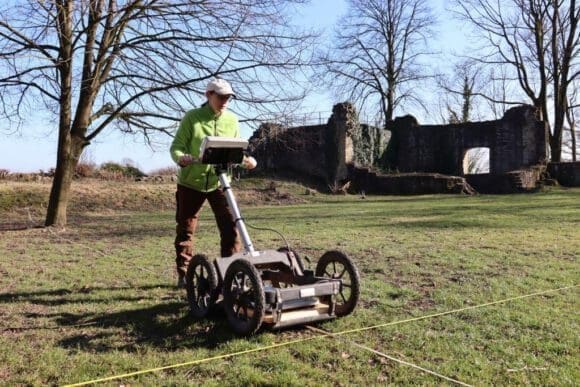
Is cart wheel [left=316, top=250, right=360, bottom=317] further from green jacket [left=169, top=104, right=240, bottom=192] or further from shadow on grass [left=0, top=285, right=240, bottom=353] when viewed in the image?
green jacket [left=169, top=104, right=240, bottom=192]

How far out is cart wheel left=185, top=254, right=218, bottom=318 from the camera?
4.07 m

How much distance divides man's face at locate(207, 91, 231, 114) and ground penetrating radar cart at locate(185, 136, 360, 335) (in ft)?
1.68

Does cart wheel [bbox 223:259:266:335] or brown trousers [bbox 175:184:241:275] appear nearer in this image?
cart wheel [bbox 223:259:266:335]

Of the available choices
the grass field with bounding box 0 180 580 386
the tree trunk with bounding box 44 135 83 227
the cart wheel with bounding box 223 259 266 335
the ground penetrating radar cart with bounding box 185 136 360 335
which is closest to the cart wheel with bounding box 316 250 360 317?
the ground penetrating radar cart with bounding box 185 136 360 335

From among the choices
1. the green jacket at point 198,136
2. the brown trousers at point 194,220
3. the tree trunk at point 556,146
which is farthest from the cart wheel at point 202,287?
the tree trunk at point 556,146

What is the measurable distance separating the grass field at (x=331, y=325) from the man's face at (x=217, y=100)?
1689 millimetres

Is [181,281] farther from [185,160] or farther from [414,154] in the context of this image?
[414,154]

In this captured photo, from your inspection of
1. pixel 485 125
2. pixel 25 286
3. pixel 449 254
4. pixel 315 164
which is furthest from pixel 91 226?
pixel 485 125

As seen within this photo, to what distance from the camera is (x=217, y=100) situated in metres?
4.61

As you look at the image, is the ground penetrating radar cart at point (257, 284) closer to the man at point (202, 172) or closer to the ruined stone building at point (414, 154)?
the man at point (202, 172)

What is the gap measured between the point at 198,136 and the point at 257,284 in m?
1.62

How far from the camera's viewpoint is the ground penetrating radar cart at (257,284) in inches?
146


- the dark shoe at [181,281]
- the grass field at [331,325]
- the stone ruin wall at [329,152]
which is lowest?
the grass field at [331,325]

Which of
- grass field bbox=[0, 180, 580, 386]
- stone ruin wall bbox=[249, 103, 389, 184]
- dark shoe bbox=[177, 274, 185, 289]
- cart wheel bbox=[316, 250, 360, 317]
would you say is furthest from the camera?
stone ruin wall bbox=[249, 103, 389, 184]
